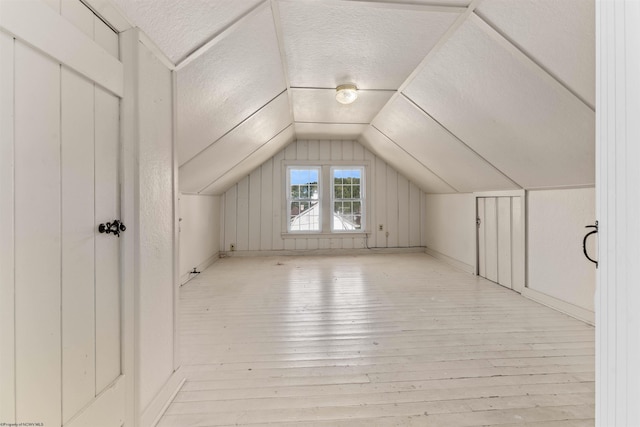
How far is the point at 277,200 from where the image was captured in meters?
5.49

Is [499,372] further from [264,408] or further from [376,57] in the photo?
[376,57]

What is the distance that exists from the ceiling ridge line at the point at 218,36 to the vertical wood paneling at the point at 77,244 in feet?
2.43

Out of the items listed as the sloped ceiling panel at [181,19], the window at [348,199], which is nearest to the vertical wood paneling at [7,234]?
the sloped ceiling panel at [181,19]

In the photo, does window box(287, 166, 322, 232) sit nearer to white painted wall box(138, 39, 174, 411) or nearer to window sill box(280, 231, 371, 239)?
window sill box(280, 231, 371, 239)

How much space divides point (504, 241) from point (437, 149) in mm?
1377

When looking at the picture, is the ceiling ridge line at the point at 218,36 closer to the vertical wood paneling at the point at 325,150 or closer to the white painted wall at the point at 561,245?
the white painted wall at the point at 561,245

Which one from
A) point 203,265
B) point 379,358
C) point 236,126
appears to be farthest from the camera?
point 203,265

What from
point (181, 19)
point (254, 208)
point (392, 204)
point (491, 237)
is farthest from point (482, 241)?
point (181, 19)

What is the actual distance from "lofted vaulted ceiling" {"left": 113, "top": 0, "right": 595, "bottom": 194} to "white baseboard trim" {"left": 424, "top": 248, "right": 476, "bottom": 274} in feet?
4.43

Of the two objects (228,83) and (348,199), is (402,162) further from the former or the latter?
(228,83)

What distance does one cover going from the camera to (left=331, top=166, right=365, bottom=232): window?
567 cm

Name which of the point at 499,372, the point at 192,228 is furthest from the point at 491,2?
the point at 192,228

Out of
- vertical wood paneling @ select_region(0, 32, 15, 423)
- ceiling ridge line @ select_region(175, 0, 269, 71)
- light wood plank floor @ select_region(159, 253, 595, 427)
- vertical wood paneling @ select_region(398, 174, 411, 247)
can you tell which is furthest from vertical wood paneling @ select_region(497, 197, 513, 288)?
vertical wood paneling @ select_region(0, 32, 15, 423)
